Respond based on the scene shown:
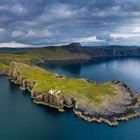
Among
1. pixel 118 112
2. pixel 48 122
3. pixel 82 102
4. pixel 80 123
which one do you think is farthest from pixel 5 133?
pixel 118 112

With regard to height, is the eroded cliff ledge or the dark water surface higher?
the eroded cliff ledge

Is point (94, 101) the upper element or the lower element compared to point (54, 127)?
upper

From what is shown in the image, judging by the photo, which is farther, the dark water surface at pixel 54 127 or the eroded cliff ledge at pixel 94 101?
the eroded cliff ledge at pixel 94 101

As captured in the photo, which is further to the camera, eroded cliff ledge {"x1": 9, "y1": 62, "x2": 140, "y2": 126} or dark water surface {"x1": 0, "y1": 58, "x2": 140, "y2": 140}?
eroded cliff ledge {"x1": 9, "y1": 62, "x2": 140, "y2": 126}

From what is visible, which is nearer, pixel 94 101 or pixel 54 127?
pixel 54 127

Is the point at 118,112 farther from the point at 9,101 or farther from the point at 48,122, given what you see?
the point at 9,101

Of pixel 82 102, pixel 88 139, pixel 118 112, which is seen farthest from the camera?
pixel 82 102

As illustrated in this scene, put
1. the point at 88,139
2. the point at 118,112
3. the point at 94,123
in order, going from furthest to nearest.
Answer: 1. the point at 118,112
2. the point at 94,123
3. the point at 88,139

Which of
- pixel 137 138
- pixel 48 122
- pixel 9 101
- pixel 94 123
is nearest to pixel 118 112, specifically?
pixel 94 123

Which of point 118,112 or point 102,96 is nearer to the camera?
point 118,112

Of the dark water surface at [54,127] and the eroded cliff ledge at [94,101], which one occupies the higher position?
the eroded cliff ledge at [94,101]
